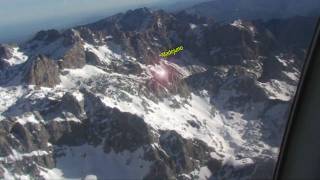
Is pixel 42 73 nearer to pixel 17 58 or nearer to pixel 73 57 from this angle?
pixel 73 57

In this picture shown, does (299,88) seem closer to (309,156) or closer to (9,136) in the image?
(309,156)

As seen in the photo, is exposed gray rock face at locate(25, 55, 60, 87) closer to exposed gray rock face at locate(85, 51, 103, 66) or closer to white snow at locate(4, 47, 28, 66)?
white snow at locate(4, 47, 28, 66)

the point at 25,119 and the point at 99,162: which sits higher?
the point at 25,119

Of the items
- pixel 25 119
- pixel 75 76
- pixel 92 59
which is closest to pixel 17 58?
pixel 75 76

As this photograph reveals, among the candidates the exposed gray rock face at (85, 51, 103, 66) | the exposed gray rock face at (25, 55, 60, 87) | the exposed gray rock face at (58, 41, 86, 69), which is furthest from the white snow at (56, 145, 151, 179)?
the exposed gray rock face at (85, 51, 103, 66)

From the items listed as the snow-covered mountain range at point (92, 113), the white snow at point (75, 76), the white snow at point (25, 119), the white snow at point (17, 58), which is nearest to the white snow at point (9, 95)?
the snow-covered mountain range at point (92, 113)

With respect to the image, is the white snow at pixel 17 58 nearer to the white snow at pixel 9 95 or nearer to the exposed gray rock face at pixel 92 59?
the white snow at pixel 9 95

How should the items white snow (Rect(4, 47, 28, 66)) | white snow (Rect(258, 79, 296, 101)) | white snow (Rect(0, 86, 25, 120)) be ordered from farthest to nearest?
white snow (Rect(4, 47, 28, 66)) < white snow (Rect(0, 86, 25, 120)) < white snow (Rect(258, 79, 296, 101))

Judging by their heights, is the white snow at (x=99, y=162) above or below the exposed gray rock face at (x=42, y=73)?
below
